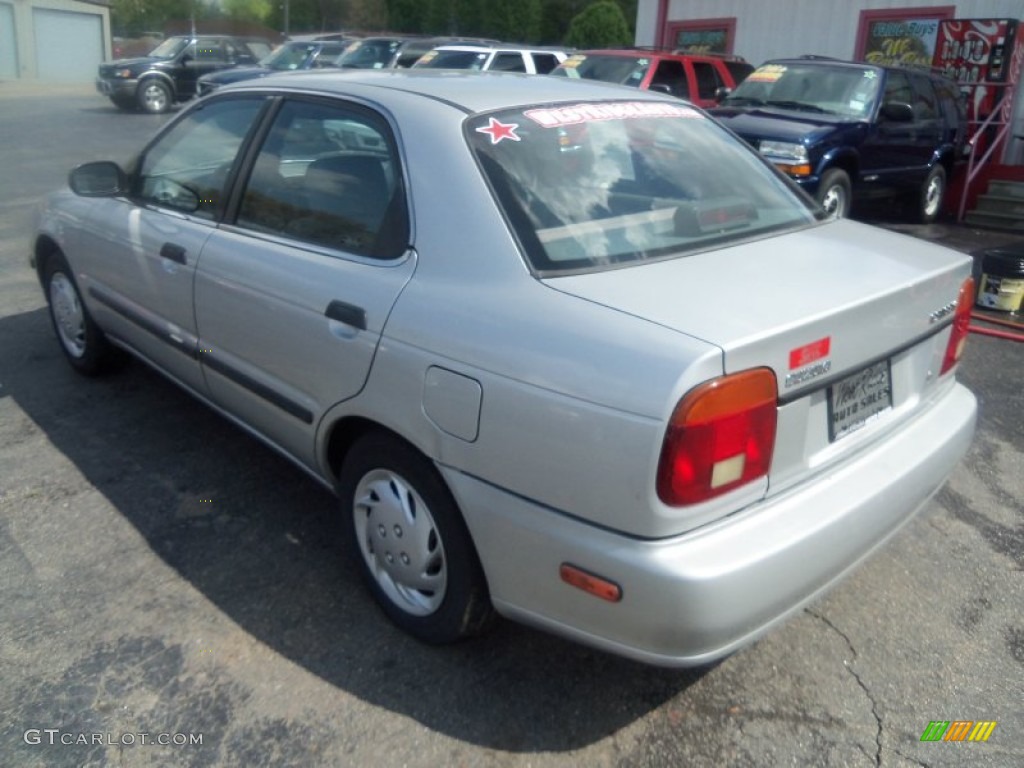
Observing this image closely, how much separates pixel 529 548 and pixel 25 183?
11.0 meters

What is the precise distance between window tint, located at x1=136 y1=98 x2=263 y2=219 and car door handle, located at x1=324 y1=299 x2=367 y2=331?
1.03 m

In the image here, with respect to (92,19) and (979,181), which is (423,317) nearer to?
(979,181)

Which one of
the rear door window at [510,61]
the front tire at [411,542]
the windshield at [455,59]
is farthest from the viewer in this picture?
the rear door window at [510,61]

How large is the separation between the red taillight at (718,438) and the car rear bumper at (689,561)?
116mm

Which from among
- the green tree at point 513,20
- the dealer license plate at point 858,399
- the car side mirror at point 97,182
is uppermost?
the green tree at point 513,20

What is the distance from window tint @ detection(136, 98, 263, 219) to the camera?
3.66 metres

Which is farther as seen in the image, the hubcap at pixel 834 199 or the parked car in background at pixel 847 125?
the hubcap at pixel 834 199

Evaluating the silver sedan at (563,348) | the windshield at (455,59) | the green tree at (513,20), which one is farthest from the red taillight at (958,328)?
the green tree at (513,20)

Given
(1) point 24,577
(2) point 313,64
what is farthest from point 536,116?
(2) point 313,64

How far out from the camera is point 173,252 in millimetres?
3711

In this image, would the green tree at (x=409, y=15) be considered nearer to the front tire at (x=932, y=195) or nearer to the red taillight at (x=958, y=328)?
the front tire at (x=932, y=195)

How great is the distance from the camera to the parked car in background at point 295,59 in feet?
59.6

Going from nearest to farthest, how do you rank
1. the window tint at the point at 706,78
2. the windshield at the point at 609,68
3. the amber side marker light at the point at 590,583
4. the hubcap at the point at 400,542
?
the amber side marker light at the point at 590,583 < the hubcap at the point at 400,542 < the windshield at the point at 609,68 < the window tint at the point at 706,78

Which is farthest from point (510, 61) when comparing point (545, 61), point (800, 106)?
point (800, 106)
